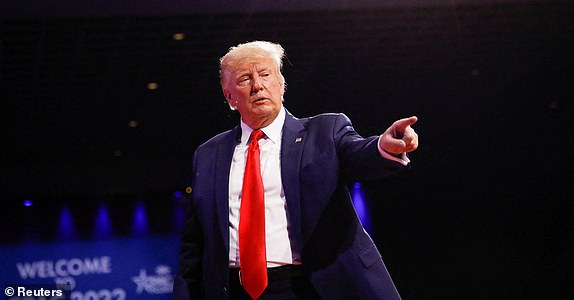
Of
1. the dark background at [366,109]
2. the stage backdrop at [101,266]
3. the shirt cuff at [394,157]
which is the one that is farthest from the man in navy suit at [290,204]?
the stage backdrop at [101,266]

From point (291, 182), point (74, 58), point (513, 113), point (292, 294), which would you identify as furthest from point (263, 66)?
point (513, 113)

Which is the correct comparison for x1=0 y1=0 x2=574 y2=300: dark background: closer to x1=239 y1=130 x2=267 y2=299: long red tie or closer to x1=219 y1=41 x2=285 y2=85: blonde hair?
x1=219 y1=41 x2=285 y2=85: blonde hair

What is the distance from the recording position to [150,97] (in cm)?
785

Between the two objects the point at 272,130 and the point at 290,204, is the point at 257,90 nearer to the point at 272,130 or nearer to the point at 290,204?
the point at 272,130

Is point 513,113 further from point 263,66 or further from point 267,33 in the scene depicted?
point 263,66

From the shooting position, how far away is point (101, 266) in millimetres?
9031

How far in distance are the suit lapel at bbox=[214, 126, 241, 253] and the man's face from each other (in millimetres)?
80

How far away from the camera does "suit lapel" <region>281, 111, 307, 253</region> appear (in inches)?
81.7

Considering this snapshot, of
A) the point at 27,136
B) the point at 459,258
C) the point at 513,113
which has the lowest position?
the point at 459,258

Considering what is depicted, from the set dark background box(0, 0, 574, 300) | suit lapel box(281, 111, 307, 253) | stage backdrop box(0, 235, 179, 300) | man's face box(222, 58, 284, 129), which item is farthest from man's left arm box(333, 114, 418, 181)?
stage backdrop box(0, 235, 179, 300)

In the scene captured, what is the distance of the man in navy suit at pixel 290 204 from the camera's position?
79.6 inches

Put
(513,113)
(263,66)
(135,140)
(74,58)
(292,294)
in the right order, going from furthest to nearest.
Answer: (135,140) → (513,113) → (74,58) → (263,66) → (292,294)

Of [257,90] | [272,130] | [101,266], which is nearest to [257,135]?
[272,130]

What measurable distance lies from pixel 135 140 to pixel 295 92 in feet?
7.95
